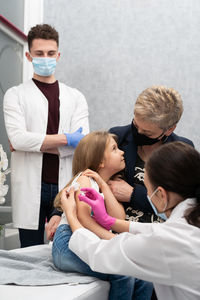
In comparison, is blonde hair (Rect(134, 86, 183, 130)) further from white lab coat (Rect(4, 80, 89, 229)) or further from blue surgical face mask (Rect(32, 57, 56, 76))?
blue surgical face mask (Rect(32, 57, 56, 76))

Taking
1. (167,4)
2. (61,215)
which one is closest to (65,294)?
(61,215)

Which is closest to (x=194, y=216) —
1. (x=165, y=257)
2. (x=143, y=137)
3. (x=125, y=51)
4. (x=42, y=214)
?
(x=165, y=257)

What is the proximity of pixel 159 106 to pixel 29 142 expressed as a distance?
0.86m

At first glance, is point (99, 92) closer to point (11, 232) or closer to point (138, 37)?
point (138, 37)

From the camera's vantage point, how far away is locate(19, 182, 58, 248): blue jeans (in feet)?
8.02

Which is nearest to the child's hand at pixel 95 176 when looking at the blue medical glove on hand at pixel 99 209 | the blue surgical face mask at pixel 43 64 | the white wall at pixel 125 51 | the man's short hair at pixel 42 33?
the blue medical glove on hand at pixel 99 209

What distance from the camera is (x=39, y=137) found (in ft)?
7.70

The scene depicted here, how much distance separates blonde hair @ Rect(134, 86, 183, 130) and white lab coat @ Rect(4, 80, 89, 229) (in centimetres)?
72

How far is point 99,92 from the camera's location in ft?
11.4

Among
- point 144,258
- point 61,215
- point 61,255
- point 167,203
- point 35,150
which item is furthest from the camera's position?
point 35,150

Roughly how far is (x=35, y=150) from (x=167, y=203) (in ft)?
3.97

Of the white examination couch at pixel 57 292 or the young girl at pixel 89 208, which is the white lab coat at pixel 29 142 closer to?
the young girl at pixel 89 208

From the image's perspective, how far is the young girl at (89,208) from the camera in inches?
58.8

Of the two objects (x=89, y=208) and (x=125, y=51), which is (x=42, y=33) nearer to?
(x=125, y=51)
